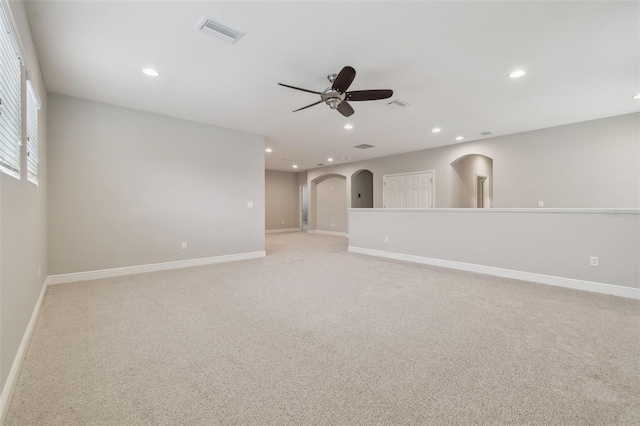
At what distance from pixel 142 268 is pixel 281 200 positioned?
7167 mm

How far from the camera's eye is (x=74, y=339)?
2186 mm

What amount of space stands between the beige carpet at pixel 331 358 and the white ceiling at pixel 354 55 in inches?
104

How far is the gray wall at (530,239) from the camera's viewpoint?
10.6 ft

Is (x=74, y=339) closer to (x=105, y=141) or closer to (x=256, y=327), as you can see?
(x=256, y=327)

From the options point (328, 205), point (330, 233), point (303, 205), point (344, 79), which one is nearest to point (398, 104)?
point (344, 79)

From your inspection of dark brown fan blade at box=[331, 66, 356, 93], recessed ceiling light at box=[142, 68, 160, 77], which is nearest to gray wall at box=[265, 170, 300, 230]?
recessed ceiling light at box=[142, 68, 160, 77]

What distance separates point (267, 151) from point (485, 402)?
7001 millimetres

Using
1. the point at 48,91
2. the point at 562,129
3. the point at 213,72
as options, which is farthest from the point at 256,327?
the point at 562,129

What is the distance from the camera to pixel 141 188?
4.41 metres

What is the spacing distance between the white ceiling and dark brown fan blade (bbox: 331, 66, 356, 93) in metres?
0.27

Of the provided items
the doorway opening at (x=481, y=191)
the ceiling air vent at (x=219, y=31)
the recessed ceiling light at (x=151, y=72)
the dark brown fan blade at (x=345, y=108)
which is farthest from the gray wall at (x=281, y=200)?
the ceiling air vent at (x=219, y=31)

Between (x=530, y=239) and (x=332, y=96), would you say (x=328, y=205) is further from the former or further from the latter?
(x=332, y=96)

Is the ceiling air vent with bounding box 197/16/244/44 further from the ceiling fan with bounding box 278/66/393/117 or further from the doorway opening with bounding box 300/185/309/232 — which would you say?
the doorway opening with bounding box 300/185/309/232

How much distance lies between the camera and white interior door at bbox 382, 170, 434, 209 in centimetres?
737
